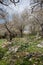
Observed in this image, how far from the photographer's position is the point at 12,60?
15.1 metres

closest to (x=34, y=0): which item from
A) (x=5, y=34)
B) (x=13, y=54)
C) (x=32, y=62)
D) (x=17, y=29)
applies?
(x=32, y=62)

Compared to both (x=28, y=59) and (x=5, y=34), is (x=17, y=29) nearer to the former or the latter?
(x=5, y=34)

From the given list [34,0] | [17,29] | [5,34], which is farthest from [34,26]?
[34,0]

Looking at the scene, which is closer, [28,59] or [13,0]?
[13,0]

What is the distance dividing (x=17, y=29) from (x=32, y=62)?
29.6m

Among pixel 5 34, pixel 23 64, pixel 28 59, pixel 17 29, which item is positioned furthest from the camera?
pixel 17 29

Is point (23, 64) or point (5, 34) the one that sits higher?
point (23, 64)

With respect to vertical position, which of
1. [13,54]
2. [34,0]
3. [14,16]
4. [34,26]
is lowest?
[34,26]

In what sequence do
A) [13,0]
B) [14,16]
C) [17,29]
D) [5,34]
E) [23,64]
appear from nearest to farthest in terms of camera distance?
[13,0] < [23,64] < [5,34] < [17,29] < [14,16]

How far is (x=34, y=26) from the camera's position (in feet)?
164

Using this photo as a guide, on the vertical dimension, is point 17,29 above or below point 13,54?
below

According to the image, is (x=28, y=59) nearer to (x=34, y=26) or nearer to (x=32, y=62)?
(x=32, y=62)

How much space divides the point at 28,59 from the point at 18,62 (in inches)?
36.7

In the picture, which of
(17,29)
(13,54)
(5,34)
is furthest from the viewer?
(17,29)
